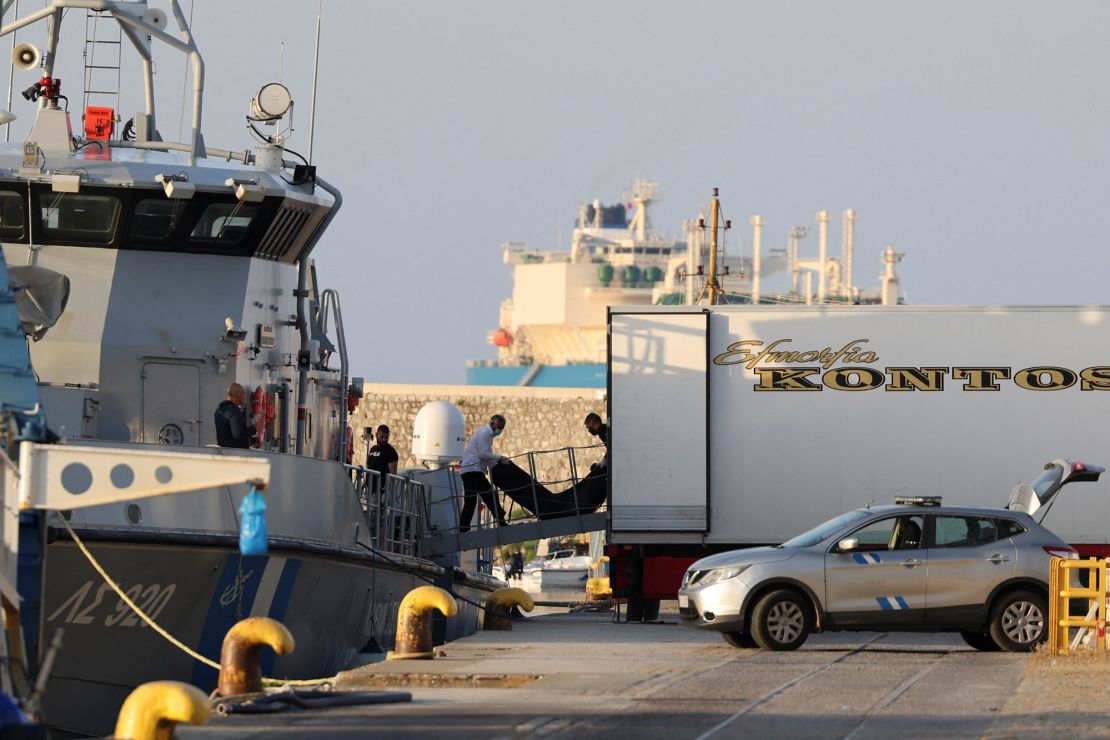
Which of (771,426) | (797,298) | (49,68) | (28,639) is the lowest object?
(28,639)

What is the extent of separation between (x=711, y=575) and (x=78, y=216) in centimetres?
624

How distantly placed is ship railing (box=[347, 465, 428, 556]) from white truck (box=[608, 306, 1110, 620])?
219 centimetres

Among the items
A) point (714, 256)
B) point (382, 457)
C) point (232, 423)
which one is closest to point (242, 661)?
point (232, 423)

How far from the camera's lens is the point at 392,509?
18984 millimetres

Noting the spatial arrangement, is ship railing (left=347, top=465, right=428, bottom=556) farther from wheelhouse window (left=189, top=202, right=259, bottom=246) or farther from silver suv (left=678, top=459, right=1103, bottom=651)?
silver suv (left=678, top=459, right=1103, bottom=651)

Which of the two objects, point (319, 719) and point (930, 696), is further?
point (930, 696)

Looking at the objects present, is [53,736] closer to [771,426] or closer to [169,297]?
[169,297]

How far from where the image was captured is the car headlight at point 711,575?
16250mm

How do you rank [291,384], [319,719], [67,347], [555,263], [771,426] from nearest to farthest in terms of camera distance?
[319,719], [67,347], [291,384], [771,426], [555,263]

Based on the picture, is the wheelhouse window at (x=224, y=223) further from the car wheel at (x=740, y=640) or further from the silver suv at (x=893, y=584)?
the car wheel at (x=740, y=640)

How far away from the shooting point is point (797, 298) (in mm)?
111938

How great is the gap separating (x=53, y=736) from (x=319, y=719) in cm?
359

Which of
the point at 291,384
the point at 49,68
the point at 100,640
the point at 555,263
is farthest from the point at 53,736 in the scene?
the point at 555,263

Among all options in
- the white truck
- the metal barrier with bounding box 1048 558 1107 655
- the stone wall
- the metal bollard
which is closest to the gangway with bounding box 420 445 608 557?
the white truck
